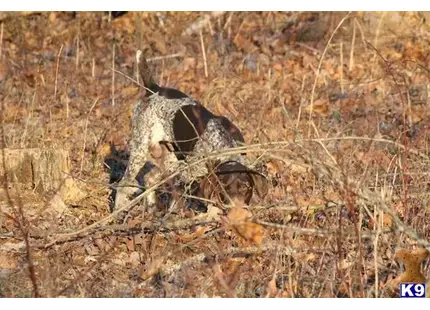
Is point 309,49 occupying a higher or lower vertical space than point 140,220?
higher

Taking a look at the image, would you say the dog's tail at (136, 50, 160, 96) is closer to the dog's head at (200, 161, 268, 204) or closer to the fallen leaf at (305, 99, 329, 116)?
the dog's head at (200, 161, 268, 204)

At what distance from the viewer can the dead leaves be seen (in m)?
4.47

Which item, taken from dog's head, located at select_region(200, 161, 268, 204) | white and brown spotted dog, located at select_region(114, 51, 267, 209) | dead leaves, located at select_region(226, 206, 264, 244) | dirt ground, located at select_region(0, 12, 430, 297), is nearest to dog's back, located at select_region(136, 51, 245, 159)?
white and brown spotted dog, located at select_region(114, 51, 267, 209)

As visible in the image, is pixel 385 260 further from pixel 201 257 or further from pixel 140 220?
pixel 140 220

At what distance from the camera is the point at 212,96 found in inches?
421

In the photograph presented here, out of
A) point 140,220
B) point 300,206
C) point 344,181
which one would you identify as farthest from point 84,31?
point 344,181

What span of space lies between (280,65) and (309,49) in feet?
2.88

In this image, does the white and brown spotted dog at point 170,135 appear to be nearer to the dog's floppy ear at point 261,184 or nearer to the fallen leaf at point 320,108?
the dog's floppy ear at point 261,184

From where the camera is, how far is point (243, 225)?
4523mm

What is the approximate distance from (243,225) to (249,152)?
2366mm

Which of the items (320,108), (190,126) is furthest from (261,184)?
(320,108)

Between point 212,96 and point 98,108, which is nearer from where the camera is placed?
point 212,96

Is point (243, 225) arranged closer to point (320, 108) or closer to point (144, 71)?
point (144, 71)

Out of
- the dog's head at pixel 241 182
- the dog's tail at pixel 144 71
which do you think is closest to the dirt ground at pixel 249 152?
the dog's head at pixel 241 182
